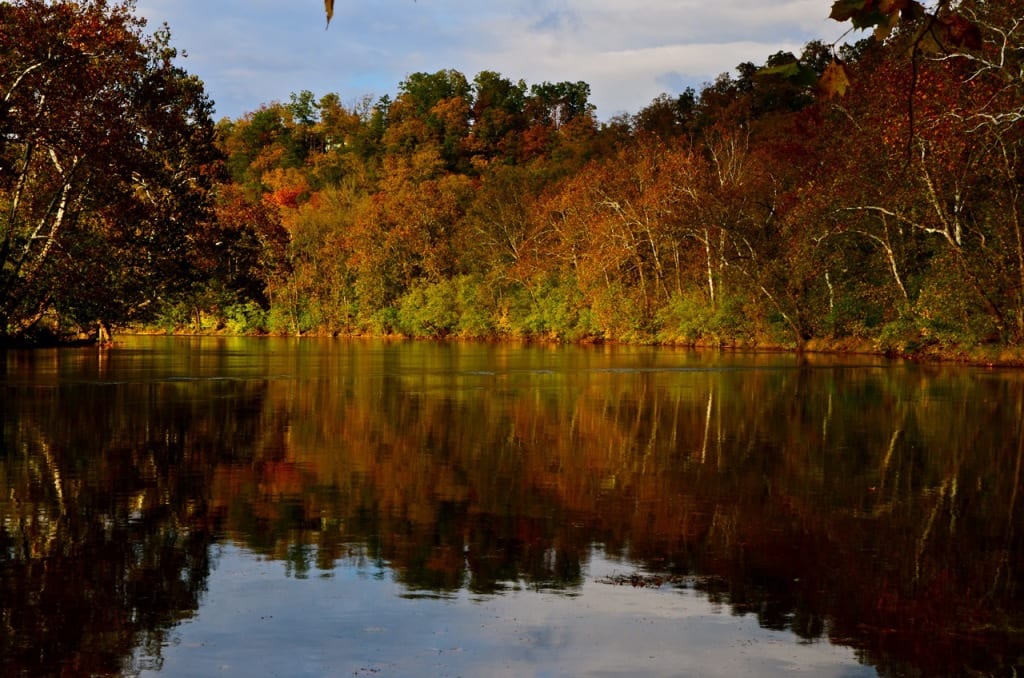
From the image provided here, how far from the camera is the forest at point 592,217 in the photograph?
3422 cm

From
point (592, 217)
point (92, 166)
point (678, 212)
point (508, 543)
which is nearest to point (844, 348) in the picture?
point (678, 212)

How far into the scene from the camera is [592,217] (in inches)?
2680

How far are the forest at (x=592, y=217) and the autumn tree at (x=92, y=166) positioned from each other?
0.12 meters

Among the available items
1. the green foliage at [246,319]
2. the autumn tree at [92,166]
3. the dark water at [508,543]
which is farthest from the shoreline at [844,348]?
the green foliage at [246,319]

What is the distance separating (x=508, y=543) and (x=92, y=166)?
96.2 feet

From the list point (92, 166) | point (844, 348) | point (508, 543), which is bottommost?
point (508, 543)

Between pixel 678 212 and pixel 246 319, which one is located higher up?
pixel 678 212

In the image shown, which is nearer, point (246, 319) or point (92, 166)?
point (92, 166)

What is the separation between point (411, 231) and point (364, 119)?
46.5 m

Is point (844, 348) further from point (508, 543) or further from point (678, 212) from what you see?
point (508, 543)

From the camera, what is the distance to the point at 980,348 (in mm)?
39750

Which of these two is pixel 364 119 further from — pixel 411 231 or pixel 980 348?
pixel 980 348

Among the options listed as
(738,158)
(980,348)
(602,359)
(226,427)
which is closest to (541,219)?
(738,158)

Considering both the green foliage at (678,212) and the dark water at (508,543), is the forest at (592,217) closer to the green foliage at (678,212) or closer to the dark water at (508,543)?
the green foliage at (678,212)
